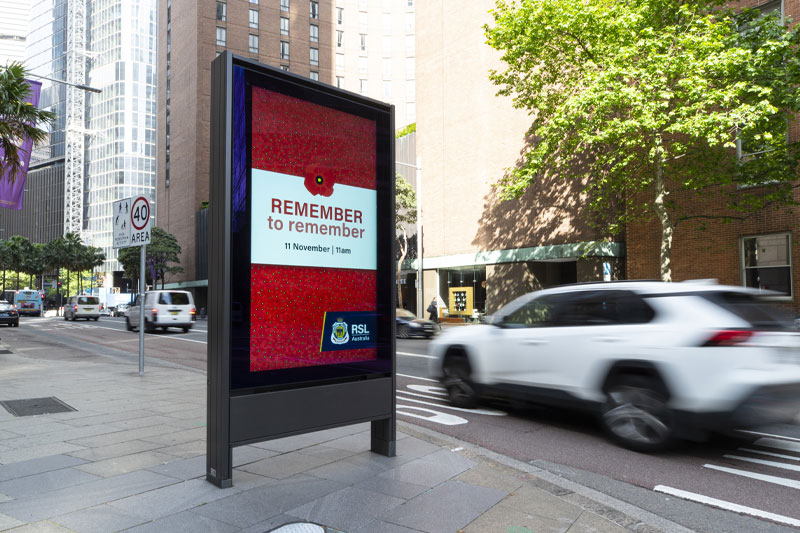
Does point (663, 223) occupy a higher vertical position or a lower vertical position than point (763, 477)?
higher

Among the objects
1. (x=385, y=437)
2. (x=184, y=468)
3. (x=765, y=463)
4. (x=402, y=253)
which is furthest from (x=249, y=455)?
(x=402, y=253)

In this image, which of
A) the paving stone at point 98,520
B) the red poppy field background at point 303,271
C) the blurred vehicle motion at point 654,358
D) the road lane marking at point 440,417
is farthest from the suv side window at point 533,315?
the paving stone at point 98,520

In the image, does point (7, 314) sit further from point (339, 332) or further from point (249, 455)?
point (339, 332)

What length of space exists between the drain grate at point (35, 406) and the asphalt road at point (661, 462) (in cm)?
467

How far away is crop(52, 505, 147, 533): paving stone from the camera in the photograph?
3566 millimetres

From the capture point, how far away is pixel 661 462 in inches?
223

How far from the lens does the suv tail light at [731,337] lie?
5.40 m

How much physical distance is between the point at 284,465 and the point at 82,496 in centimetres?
161

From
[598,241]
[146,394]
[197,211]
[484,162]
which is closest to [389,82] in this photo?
[197,211]

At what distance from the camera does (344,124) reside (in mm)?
5176

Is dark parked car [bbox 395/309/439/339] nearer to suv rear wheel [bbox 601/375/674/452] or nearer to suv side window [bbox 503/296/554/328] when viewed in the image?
suv side window [bbox 503/296/554/328]

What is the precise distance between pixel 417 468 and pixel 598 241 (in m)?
23.0

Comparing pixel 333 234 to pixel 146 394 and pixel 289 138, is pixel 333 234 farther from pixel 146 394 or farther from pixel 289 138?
pixel 146 394

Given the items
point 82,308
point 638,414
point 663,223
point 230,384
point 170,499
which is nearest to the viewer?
point 170,499
